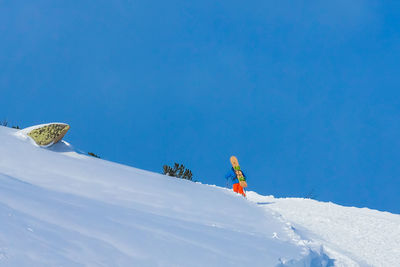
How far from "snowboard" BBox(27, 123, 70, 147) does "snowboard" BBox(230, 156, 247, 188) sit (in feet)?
15.5

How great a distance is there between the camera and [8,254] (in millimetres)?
3504

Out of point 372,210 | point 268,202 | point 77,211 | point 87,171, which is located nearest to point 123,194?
point 87,171

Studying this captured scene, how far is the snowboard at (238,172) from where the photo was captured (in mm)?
13020

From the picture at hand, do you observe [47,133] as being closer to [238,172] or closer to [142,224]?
[142,224]

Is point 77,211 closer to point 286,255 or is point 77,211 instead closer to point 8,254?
point 8,254

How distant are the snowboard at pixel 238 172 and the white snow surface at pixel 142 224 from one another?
4.42ft

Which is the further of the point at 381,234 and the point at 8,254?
the point at 381,234

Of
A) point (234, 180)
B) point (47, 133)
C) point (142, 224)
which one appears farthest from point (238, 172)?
point (142, 224)

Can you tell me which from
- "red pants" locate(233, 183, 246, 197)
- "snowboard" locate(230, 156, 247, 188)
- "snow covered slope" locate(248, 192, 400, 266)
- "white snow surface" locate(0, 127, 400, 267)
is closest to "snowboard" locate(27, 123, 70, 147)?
"white snow surface" locate(0, 127, 400, 267)

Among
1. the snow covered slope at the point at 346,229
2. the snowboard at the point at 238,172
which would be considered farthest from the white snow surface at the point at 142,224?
the snowboard at the point at 238,172

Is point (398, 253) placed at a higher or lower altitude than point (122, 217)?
higher

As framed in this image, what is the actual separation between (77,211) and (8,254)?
177 centimetres

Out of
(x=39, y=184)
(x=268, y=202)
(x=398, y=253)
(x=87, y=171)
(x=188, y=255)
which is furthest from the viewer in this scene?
(x=268, y=202)

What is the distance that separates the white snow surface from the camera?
4.21m
